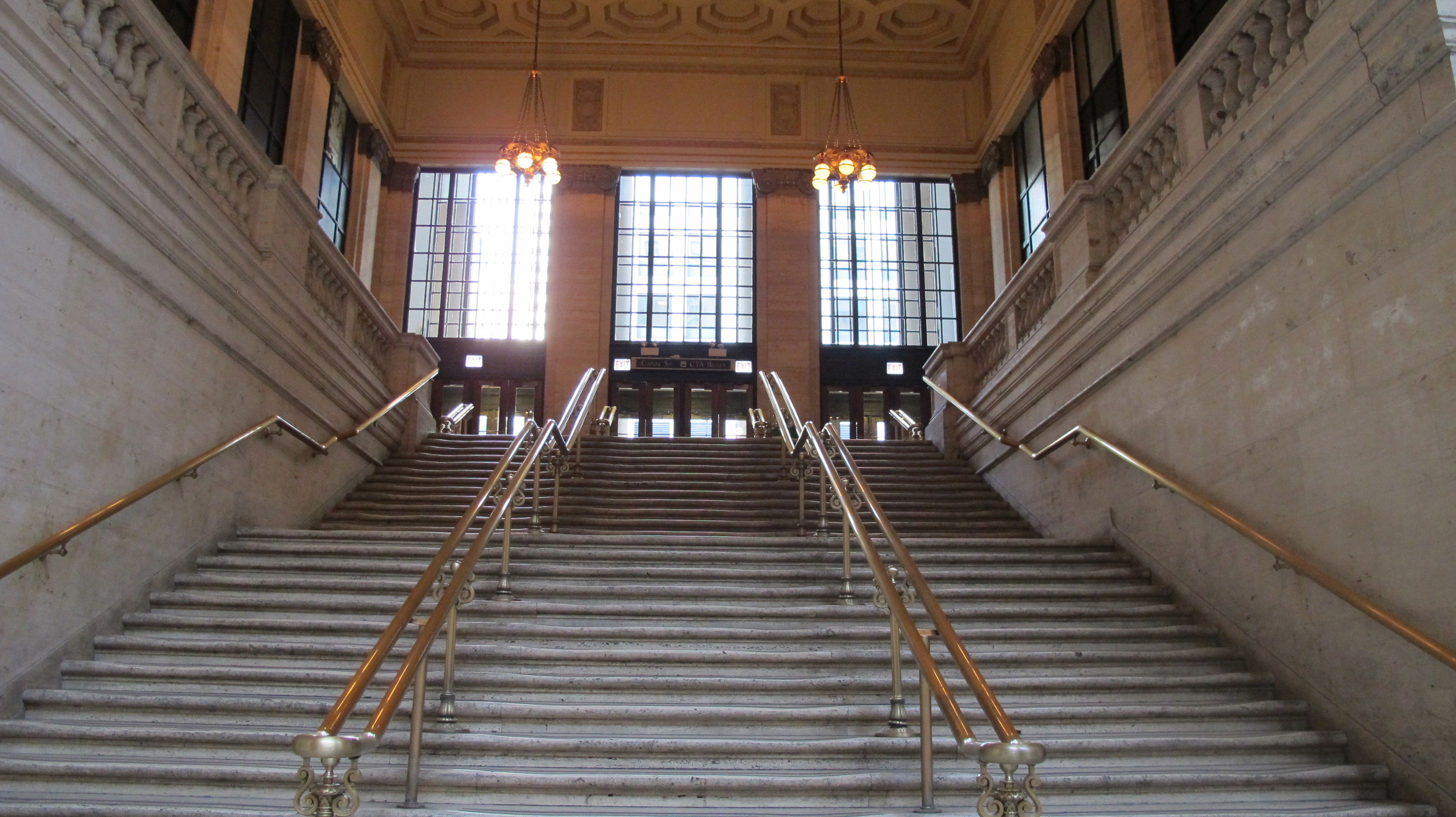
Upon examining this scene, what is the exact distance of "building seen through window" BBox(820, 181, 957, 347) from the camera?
60.4 ft

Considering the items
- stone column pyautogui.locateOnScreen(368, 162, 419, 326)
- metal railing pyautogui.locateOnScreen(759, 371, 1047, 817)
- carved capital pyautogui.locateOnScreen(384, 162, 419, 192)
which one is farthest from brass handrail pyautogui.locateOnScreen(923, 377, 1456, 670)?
carved capital pyautogui.locateOnScreen(384, 162, 419, 192)

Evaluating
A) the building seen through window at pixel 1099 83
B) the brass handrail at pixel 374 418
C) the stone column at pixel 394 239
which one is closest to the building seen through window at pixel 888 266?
the building seen through window at pixel 1099 83

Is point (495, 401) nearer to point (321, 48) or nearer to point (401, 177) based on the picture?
point (401, 177)

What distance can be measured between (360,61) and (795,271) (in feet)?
25.7

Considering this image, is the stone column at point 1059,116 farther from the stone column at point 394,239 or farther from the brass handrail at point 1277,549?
the stone column at point 394,239

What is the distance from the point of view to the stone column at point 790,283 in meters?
17.6

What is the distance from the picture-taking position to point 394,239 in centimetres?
1777

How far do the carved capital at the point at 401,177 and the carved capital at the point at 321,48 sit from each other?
2912mm

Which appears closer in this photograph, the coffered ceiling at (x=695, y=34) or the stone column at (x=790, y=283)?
the stone column at (x=790, y=283)

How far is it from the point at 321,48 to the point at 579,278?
5401 millimetres

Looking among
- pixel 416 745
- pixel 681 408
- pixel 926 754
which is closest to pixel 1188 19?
pixel 926 754

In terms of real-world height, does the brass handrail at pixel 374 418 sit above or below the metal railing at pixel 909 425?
below

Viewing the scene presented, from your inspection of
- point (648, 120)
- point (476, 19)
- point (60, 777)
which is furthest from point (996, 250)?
point (60, 777)

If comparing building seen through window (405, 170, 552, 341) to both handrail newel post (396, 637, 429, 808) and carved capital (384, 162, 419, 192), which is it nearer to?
carved capital (384, 162, 419, 192)
